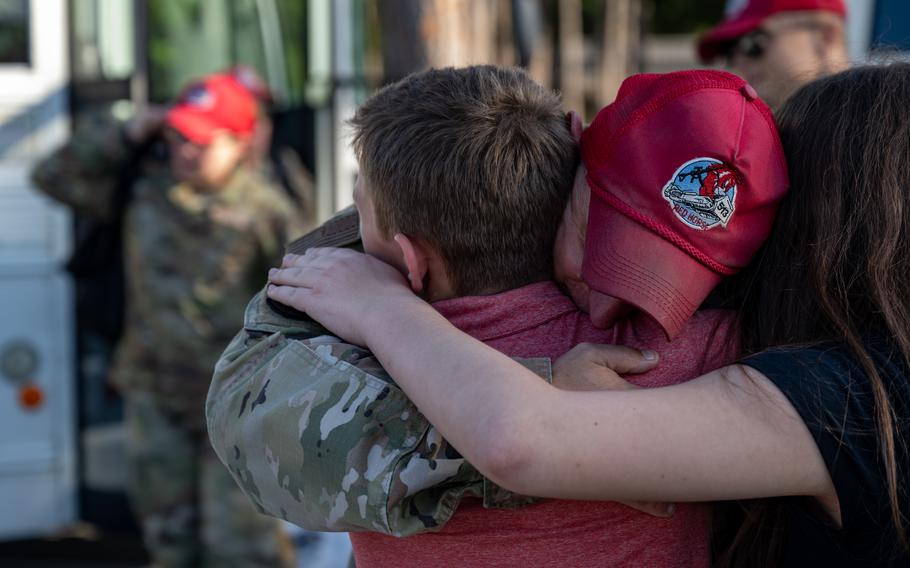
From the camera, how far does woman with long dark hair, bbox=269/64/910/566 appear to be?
119 cm

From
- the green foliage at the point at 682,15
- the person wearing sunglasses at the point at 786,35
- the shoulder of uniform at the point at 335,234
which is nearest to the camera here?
the shoulder of uniform at the point at 335,234

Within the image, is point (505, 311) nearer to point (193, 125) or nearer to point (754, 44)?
point (754, 44)

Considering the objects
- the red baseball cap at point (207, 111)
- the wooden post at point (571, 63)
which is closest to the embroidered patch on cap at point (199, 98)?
the red baseball cap at point (207, 111)

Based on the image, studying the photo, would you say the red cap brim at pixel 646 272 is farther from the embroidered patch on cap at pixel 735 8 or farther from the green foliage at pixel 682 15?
the green foliage at pixel 682 15

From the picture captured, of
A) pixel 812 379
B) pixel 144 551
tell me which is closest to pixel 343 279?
pixel 812 379

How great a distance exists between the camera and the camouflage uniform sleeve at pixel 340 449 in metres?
1.29

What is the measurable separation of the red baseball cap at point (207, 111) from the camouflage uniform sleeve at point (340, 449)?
9.01 ft

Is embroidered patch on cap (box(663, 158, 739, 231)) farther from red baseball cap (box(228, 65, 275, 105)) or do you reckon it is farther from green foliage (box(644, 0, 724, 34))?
green foliage (box(644, 0, 724, 34))

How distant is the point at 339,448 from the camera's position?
132 cm

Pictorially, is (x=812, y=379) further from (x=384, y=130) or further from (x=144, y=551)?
(x=144, y=551)

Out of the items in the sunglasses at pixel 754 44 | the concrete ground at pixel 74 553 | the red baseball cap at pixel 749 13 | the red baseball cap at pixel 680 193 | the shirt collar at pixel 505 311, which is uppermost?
the red baseball cap at pixel 749 13

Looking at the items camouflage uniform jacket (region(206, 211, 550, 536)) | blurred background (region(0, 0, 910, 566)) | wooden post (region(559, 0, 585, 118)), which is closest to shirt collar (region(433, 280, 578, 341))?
camouflage uniform jacket (region(206, 211, 550, 536))

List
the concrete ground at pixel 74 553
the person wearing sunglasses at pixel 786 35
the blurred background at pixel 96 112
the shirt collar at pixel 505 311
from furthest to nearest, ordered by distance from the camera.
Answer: the concrete ground at pixel 74 553
the blurred background at pixel 96 112
the person wearing sunglasses at pixel 786 35
the shirt collar at pixel 505 311

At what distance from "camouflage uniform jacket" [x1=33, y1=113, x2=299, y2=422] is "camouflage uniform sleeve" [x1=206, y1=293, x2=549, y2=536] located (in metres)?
2.67
